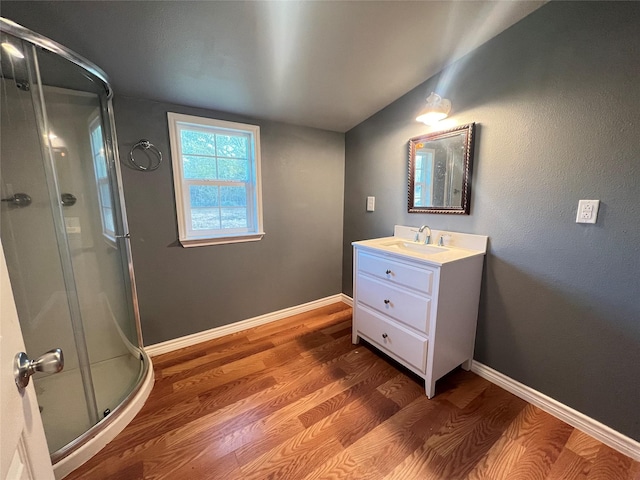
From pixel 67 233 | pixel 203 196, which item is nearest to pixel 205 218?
pixel 203 196

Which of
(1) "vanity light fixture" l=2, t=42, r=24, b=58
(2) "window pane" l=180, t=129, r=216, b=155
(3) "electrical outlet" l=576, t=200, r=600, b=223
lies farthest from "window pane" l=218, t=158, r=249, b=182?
(3) "electrical outlet" l=576, t=200, r=600, b=223

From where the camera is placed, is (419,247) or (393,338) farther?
(419,247)

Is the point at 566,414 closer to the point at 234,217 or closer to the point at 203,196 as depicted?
the point at 234,217

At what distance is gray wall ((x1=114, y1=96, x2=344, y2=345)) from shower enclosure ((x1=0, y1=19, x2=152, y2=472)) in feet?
0.48

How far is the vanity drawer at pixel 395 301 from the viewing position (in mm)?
1604

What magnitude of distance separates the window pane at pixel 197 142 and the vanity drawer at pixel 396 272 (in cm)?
147

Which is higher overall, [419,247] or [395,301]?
[419,247]

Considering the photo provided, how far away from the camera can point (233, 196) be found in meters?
2.26

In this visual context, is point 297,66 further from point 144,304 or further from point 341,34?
point 144,304

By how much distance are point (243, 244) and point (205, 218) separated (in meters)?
0.38

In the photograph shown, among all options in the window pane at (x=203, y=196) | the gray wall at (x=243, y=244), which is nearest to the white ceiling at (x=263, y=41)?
the gray wall at (x=243, y=244)

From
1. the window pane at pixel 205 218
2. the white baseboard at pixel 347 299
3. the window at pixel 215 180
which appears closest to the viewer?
the window at pixel 215 180

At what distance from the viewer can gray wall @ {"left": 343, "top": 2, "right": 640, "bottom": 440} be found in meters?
1.22

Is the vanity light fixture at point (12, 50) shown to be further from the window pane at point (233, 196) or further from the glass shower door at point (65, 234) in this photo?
the window pane at point (233, 196)
